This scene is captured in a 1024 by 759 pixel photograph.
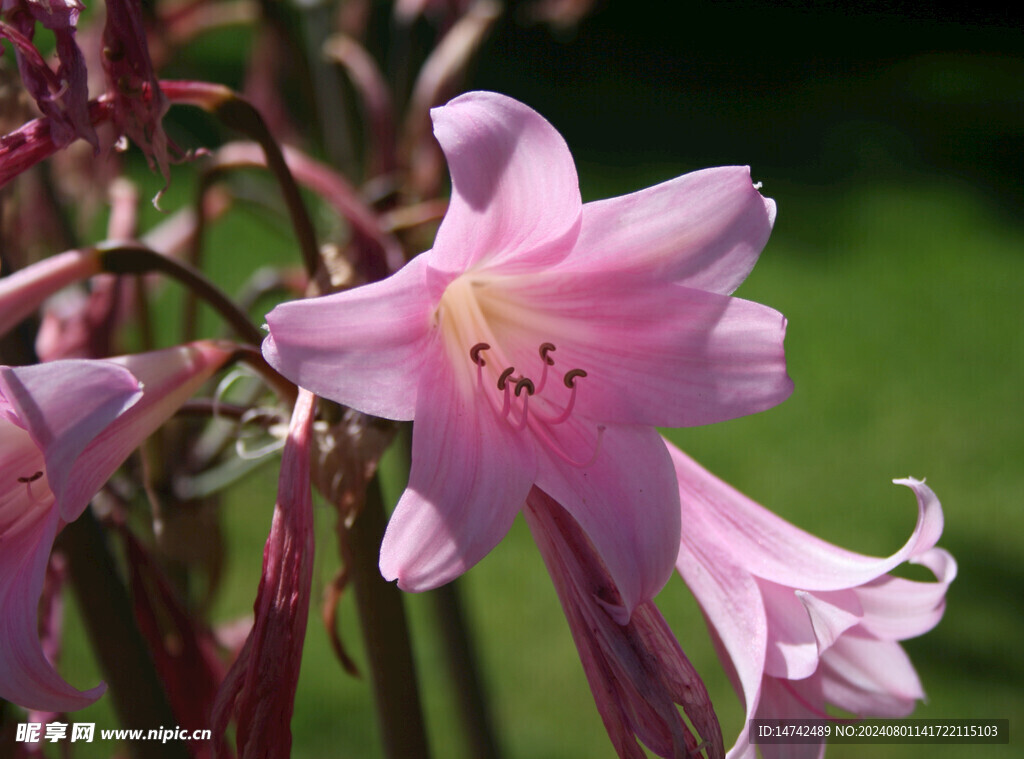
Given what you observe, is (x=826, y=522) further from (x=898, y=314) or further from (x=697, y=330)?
(x=697, y=330)

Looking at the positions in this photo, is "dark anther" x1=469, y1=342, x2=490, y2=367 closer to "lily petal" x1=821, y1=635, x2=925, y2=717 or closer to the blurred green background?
the blurred green background

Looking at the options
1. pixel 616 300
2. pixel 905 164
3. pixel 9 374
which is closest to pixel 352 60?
pixel 616 300

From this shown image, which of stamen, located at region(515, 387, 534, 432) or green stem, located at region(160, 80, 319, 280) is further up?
green stem, located at region(160, 80, 319, 280)

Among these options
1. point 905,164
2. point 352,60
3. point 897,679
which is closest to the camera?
point 897,679

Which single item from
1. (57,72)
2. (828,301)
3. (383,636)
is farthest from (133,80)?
(828,301)

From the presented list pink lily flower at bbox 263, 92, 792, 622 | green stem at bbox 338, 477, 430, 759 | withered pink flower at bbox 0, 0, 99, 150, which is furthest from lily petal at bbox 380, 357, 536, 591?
withered pink flower at bbox 0, 0, 99, 150

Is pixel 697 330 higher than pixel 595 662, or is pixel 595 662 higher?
pixel 697 330
